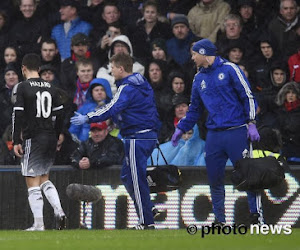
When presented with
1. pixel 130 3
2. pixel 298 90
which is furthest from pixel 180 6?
pixel 298 90

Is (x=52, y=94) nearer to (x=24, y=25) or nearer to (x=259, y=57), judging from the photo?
(x=259, y=57)

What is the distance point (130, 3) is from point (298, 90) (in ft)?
15.9

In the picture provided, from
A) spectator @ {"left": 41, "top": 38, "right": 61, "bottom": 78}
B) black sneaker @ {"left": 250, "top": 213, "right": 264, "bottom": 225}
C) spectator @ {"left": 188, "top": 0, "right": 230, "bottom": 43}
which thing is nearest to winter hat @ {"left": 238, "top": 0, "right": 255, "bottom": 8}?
spectator @ {"left": 188, "top": 0, "right": 230, "bottom": 43}

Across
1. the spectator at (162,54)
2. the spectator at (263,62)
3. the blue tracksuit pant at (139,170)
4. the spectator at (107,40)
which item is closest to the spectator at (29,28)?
the spectator at (107,40)

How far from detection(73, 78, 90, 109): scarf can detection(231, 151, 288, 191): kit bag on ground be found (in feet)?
19.7

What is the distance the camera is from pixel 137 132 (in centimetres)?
1406

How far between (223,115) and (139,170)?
1312mm

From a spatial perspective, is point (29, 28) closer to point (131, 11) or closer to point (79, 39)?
point (79, 39)

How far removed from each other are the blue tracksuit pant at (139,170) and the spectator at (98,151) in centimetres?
217

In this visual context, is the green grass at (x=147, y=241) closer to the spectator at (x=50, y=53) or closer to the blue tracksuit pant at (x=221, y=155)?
the blue tracksuit pant at (x=221, y=155)

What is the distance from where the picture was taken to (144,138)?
14.1 meters

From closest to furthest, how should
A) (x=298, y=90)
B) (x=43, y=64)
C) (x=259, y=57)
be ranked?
(x=298, y=90)
(x=259, y=57)
(x=43, y=64)

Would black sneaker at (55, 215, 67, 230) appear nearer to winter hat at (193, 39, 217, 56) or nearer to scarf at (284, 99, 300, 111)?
winter hat at (193, 39, 217, 56)

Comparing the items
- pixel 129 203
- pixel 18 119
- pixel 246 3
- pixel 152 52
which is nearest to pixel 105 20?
pixel 152 52
